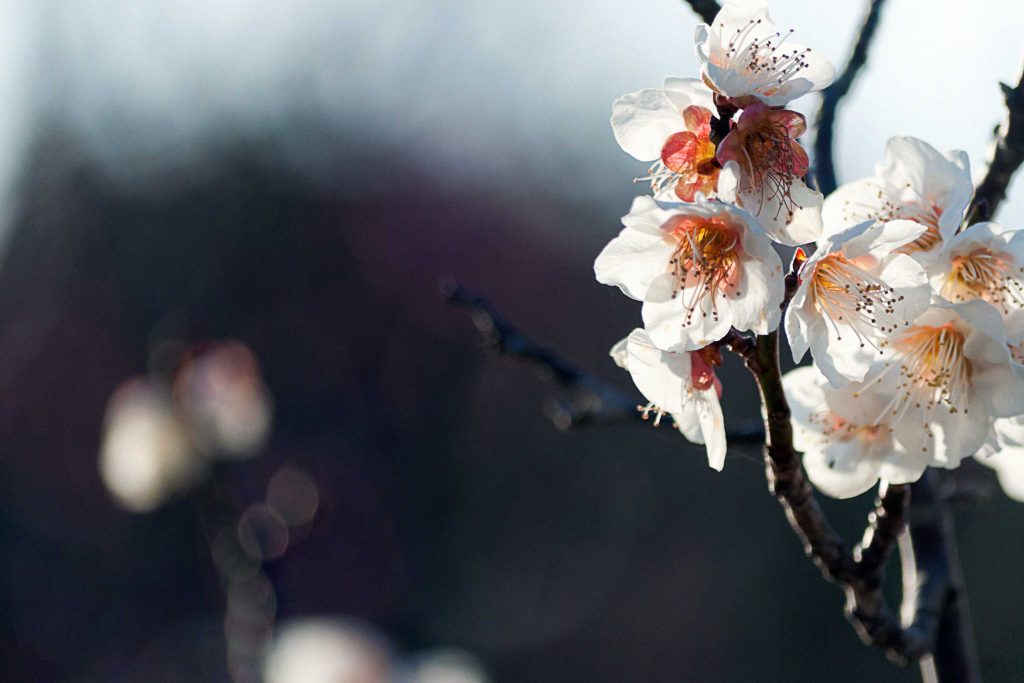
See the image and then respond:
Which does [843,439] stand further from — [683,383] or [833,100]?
[833,100]

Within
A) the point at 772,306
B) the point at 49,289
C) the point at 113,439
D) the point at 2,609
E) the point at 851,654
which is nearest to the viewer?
the point at 772,306

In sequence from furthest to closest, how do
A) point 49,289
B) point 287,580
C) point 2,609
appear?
point 49,289, point 287,580, point 2,609

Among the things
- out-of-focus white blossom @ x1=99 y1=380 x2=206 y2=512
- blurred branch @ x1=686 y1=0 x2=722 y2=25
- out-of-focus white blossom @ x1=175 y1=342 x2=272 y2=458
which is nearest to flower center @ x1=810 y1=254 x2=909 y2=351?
blurred branch @ x1=686 y1=0 x2=722 y2=25

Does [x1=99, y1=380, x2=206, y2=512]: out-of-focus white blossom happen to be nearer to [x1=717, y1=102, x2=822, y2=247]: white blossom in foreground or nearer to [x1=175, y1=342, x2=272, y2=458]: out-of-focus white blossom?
[x1=175, y1=342, x2=272, y2=458]: out-of-focus white blossom

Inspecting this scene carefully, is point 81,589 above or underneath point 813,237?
underneath

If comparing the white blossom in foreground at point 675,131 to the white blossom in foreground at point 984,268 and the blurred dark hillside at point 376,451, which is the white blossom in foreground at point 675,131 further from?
the blurred dark hillside at point 376,451

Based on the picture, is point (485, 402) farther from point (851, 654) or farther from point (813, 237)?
point (813, 237)

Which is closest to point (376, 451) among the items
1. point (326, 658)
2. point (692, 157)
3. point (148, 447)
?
point (148, 447)

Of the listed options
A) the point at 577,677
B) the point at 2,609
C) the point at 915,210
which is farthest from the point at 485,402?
the point at 915,210
